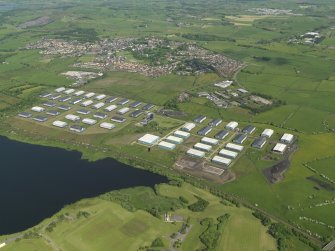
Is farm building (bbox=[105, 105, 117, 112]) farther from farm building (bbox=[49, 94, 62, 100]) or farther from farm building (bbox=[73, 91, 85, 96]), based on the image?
farm building (bbox=[49, 94, 62, 100])

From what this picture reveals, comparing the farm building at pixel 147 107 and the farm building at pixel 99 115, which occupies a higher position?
the farm building at pixel 99 115

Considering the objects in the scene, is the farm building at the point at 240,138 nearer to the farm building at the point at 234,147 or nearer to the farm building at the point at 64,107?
the farm building at the point at 234,147

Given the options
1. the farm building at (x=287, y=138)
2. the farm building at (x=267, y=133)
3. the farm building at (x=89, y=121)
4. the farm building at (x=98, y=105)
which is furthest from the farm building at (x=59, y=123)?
the farm building at (x=287, y=138)

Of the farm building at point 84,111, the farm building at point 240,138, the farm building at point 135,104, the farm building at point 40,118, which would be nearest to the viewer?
the farm building at point 240,138

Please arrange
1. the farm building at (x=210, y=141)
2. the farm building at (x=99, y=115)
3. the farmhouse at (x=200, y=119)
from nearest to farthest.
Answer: the farm building at (x=210, y=141) → the farmhouse at (x=200, y=119) → the farm building at (x=99, y=115)

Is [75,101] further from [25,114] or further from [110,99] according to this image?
[25,114]

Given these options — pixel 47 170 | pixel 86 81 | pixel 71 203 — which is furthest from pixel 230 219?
pixel 86 81

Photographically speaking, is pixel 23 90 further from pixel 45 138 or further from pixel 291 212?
pixel 291 212
